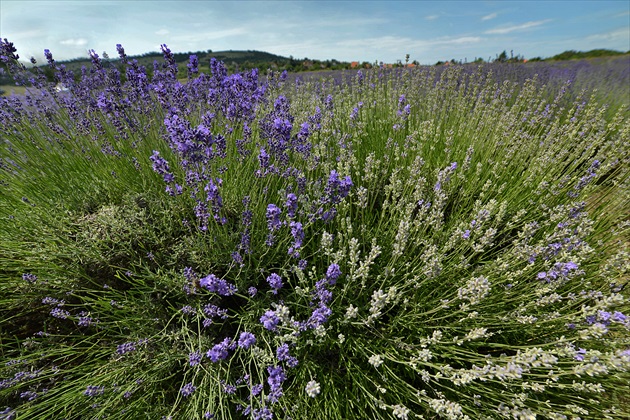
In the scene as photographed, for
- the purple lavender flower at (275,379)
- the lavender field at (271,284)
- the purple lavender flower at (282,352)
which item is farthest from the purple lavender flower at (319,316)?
the purple lavender flower at (275,379)

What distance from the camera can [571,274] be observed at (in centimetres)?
167

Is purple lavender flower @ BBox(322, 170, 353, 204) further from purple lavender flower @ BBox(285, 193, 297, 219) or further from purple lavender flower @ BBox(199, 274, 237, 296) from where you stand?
purple lavender flower @ BBox(199, 274, 237, 296)

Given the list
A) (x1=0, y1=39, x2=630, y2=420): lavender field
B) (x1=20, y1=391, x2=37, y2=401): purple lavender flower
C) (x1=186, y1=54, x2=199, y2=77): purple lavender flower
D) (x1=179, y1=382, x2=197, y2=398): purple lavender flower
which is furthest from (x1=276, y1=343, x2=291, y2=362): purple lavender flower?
(x1=186, y1=54, x2=199, y2=77): purple lavender flower

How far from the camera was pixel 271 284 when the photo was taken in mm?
1532

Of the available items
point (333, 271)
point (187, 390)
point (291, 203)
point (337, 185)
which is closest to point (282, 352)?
point (333, 271)

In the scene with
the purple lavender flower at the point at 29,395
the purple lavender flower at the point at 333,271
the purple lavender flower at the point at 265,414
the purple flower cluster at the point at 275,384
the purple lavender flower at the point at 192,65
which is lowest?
the purple lavender flower at the point at 29,395

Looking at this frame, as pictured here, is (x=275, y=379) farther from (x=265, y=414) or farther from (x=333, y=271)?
(x=333, y=271)

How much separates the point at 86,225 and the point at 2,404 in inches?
43.2

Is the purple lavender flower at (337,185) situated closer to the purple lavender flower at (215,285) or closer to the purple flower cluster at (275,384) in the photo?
the purple lavender flower at (215,285)

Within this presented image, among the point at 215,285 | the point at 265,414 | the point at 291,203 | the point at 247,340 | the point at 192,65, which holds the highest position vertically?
the point at 192,65

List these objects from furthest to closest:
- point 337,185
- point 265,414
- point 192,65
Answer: point 192,65 < point 337,185 < point 265,414

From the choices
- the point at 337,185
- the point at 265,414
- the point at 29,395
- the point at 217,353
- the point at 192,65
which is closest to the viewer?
the point at 265,414

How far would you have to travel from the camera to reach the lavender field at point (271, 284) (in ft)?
5.01

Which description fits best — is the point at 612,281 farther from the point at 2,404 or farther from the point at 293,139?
the point at 2,404
